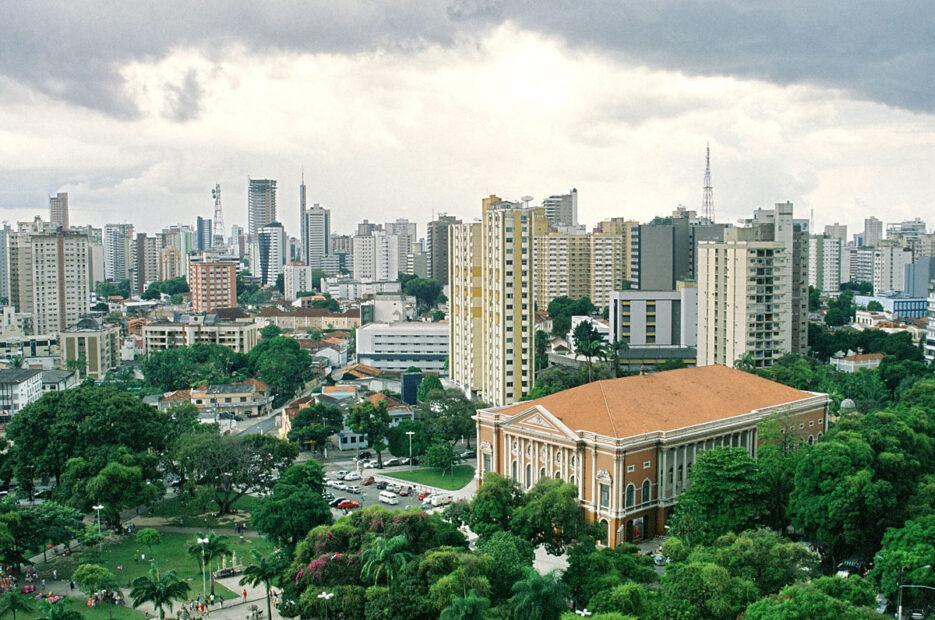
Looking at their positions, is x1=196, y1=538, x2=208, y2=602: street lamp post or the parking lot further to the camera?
the parking lot

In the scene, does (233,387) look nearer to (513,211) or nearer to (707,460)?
(513,211)

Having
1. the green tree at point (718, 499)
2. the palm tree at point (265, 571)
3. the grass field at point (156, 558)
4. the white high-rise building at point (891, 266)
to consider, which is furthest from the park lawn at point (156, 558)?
the white high-rise building at point (891, 266)

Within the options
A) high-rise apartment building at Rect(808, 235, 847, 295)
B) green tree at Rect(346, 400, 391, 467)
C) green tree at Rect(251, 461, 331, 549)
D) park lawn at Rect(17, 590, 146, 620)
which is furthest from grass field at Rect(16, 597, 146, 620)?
high-rise apartment building at Rect(808, 235, 847, 295)

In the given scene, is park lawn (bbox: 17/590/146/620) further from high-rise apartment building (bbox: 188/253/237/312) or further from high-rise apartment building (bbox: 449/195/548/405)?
high-rise apartment building (bbox: 188/253/237/312)

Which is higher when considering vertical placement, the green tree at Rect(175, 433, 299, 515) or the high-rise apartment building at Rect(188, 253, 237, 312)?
the high-rise apartment building at Rect(188, 253, 237, 312)

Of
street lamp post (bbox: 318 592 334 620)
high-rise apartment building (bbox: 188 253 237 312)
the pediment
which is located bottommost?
street lamp post (bbox: 318 592 334 620)

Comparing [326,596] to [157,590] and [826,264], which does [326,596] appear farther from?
[826,264]
